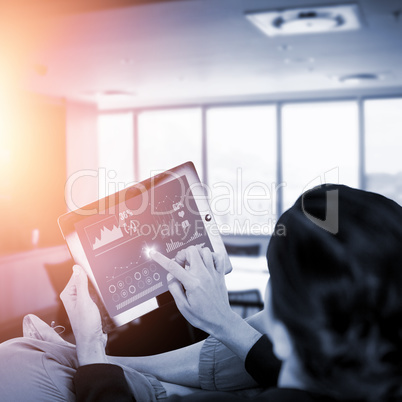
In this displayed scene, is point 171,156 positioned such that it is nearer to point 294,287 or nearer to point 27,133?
point 27,133

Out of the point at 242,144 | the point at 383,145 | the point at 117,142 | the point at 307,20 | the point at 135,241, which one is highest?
the point at 307,20

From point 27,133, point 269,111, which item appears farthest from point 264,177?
point 27,133

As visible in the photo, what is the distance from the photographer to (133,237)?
2.31 feet

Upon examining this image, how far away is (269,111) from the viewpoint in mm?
A: 7543

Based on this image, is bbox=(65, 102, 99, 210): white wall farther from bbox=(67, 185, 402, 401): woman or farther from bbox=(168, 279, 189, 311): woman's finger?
bbox=(67, 185, 402, 401): woman

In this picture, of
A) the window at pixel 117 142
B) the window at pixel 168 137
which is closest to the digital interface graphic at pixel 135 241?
the window at pixel 168 137

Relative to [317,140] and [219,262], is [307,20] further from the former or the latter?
[317,140]

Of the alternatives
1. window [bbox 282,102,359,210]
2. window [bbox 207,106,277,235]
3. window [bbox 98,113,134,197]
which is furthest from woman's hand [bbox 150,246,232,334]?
window [bbox 98,113,134,197]

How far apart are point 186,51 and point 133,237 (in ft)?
13.5

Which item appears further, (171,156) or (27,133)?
(171,156)

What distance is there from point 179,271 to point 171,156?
748 centimetres

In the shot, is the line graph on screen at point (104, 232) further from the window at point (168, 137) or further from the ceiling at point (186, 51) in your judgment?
the window at point (168, 137)

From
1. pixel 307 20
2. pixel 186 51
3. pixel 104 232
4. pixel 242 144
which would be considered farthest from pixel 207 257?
pixel 242 144

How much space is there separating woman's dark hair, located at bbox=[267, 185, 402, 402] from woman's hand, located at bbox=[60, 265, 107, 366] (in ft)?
0.91
